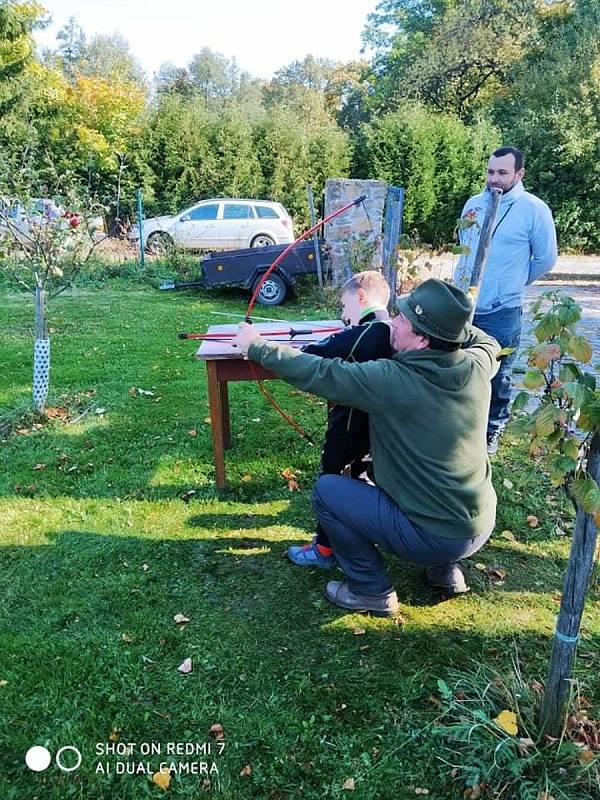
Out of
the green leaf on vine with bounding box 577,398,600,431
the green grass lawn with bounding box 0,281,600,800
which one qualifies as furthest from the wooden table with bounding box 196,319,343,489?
the green leaf on vine with bounding box 577,398,600,431

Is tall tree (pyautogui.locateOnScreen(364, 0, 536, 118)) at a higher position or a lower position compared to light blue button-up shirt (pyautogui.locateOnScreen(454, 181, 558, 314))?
higher

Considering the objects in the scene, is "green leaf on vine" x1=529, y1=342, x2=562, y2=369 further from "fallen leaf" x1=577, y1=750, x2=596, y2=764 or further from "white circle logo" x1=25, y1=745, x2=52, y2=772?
"white circle logo" x1=25, y1=745, x2=52, y2=772

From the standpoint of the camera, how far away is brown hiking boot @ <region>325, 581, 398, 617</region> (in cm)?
278

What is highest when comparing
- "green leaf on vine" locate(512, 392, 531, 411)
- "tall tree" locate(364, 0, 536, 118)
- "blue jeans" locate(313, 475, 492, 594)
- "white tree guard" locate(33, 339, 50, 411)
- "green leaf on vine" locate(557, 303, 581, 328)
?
"tall tree" locate(364, 0, 536, 118)

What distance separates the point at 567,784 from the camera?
6.34 ft

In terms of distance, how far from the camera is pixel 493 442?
4.46 meters

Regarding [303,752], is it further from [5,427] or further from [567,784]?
[5,427]

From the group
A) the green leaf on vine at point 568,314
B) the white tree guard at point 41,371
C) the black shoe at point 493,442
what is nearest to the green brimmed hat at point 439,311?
the green leaf on vine at point 568,314

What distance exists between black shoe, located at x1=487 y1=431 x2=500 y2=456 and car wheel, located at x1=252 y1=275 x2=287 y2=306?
6816 mm

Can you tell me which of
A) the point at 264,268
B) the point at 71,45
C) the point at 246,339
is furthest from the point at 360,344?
the point at 71,45

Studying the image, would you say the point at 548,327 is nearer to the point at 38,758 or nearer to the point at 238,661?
the point at 238,661

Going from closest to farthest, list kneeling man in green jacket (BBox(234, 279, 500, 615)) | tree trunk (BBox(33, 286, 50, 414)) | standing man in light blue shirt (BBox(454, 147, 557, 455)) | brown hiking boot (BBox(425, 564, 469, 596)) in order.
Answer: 1. kneeling man in green jacket (BBox(234, 279, 500, 615))
2. brown hiking boot (BBox(425, 564, 469, 596))
3. standing man in light blue shirt (BBox(454, 147, 557, 455))
4. tree trunk (BBox(33, 286, 50, 414))

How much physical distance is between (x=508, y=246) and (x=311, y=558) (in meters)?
2.28

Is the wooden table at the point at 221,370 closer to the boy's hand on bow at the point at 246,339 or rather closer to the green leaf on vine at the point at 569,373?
the boy's hand on bow at the point at 246,339
